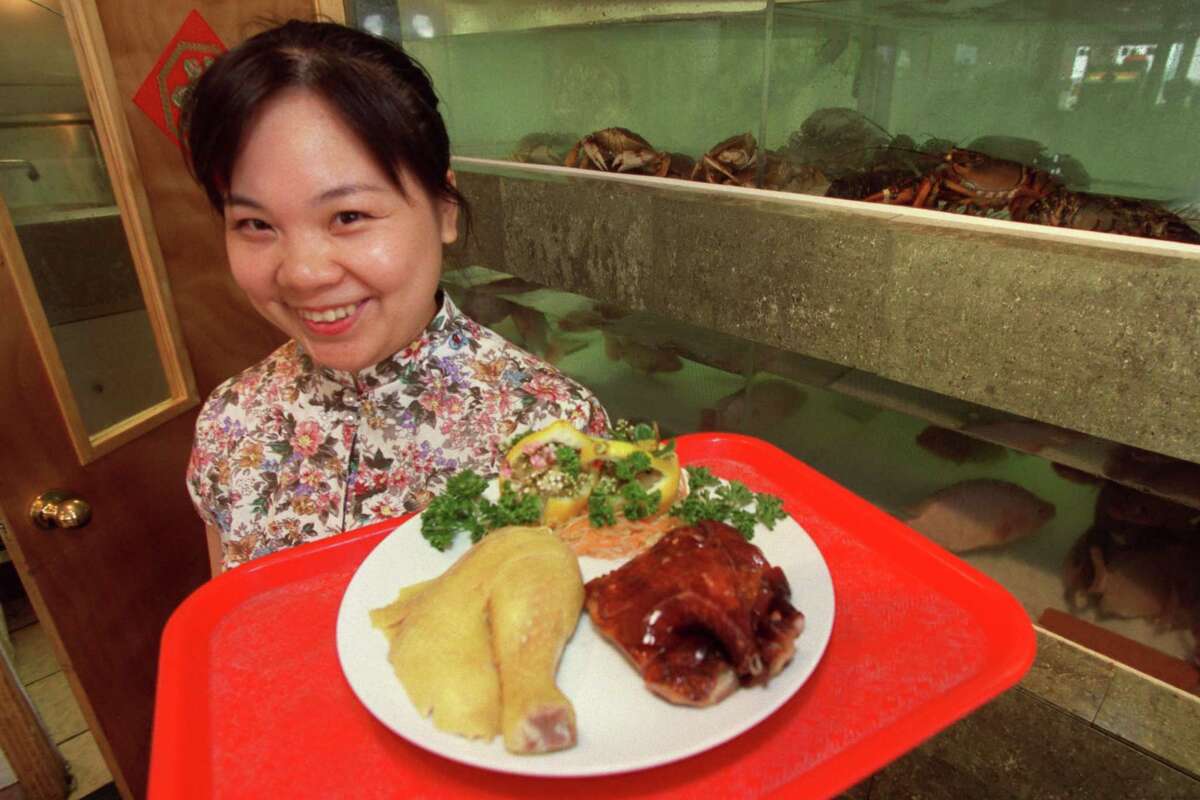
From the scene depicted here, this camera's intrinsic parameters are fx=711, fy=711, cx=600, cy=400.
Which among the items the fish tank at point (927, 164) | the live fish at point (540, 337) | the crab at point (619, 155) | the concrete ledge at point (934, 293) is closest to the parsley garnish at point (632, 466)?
the concrete ledge at point (934, 293)

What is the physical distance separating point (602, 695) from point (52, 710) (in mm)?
3002

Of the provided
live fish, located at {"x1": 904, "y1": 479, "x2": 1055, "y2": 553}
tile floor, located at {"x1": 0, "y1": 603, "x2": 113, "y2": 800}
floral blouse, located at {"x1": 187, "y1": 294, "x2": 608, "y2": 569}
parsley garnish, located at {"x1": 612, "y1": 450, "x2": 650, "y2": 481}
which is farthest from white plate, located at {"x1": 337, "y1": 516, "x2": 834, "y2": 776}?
tile floor, located at {"x1": 0, "y1": 603, "x2": 113, "y2": 800}

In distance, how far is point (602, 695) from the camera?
78cm

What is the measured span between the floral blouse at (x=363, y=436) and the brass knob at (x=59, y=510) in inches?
16.3

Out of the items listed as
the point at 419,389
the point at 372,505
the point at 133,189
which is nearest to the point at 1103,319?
the point at 419,389

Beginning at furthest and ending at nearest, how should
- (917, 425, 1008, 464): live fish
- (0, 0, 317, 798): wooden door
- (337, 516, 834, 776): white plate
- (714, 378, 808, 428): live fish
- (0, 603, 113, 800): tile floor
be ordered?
1. (714, 378, 808, 428): live fish
2. (0, 603, 113, 800): tile floor
3. (917, 425, 1008, 464): live fish
4. (0, 0, 317, 798): wooden door
5. (337, 516, 834, 776): white plate

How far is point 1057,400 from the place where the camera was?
1676 millimetres

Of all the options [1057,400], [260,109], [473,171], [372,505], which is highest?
[260,109]

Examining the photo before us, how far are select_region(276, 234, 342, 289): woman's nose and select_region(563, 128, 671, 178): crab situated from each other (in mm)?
2003

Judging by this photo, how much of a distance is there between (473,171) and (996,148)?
222cm

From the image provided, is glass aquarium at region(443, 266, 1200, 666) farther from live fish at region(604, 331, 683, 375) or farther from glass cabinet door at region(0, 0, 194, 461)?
glass cabinet door at region(0, 0, 194, 461)

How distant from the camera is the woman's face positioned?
1150 millimetres

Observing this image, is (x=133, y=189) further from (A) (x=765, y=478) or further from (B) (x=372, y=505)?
(A) (x=765, y=478)

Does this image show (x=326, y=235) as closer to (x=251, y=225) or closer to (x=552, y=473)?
(x=251, y=225)
